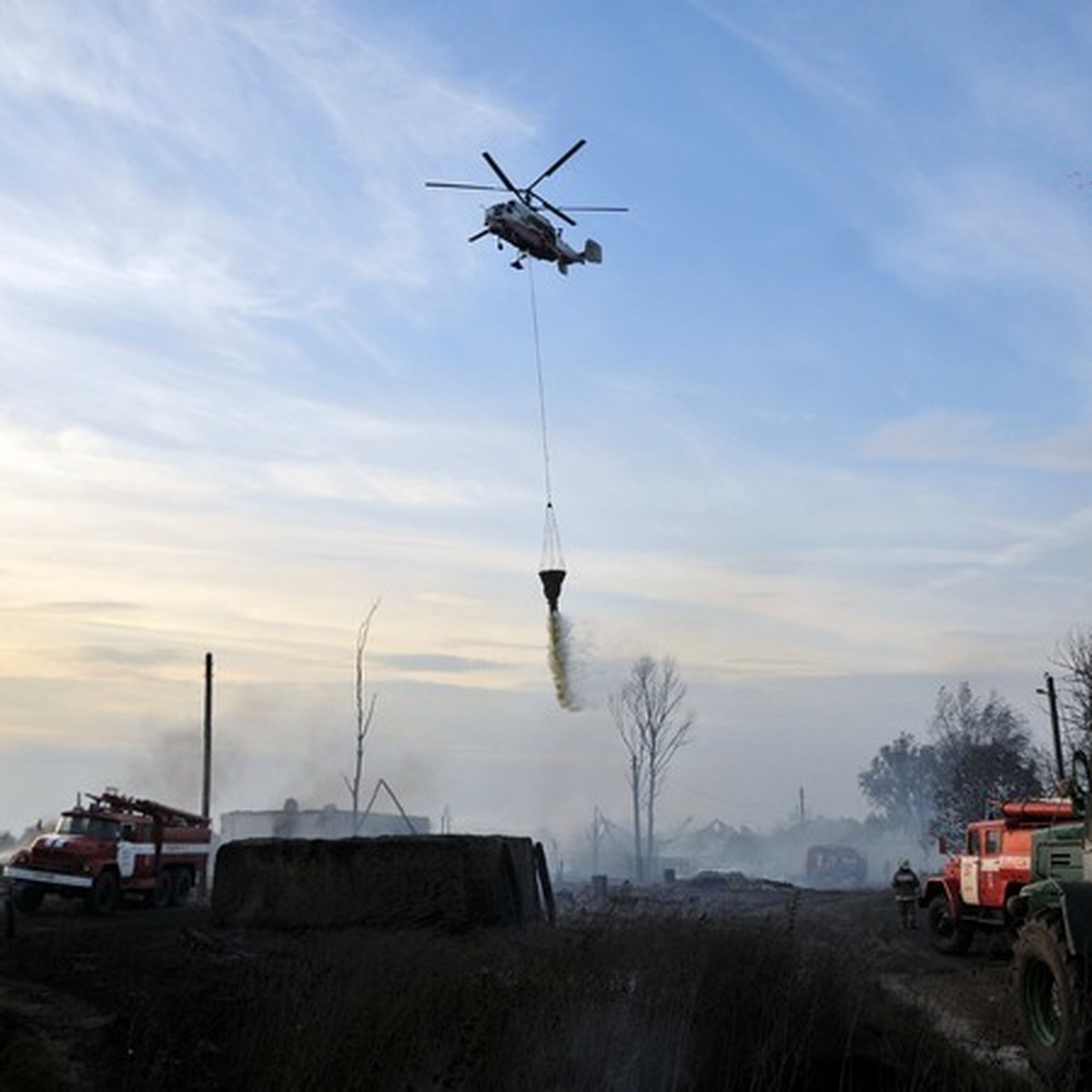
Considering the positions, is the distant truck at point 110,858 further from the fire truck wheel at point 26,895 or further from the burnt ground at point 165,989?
the burnt ground at point 165,989

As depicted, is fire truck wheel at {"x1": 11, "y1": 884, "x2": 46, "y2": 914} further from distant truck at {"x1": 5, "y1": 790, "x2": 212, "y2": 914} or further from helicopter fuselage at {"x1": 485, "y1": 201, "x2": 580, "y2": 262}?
helicopter fuselage at {"x1": 485, "y1": 201, "x2": 580, "y2": 262}

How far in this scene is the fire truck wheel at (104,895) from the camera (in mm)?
28414

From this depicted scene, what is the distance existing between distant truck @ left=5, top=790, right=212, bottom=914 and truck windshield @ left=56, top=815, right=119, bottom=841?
0.02m

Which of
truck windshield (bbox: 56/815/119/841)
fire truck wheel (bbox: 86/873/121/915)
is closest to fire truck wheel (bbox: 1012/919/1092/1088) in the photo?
fire truck wheel (bbox: 86/873/121/915)

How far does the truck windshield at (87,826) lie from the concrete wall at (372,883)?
31.8ft

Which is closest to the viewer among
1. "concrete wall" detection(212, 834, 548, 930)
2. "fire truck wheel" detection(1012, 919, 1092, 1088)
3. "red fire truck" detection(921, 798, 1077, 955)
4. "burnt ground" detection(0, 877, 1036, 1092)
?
"fire truck wheel" detection(1012, 919, 1092, 1088)

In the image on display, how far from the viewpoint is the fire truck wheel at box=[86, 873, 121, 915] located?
2841 cm

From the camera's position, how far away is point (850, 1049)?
11594mm

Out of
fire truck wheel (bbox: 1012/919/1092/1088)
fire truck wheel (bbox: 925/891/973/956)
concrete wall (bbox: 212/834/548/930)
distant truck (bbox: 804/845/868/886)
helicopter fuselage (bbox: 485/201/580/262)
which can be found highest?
helicopter fuselage (bbox: 485/201/580/262)

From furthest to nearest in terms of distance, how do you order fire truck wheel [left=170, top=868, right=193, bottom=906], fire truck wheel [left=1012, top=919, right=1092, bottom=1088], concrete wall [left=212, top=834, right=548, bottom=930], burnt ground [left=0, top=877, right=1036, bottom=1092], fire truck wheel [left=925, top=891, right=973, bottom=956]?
1. fire truck wheel [left=170, top=868, right=193, bottom=906]
2. fire truck wheel [left=925, top=891, right=973, bottom=956]
3. concrete wall [left=212, top=834, right=548, bottom=930]
4. burnt ground [left=0, top=877, right=1036, bottom=1092]
5. fire truck wheel [left=1012, top=919, right=1092, bottom=1088]

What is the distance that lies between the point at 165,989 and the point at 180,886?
2025cm

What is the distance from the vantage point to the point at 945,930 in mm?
24984

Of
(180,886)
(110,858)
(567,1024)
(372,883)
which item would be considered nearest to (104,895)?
(110,858)

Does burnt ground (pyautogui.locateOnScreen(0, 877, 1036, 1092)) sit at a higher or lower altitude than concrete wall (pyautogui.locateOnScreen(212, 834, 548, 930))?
lower
